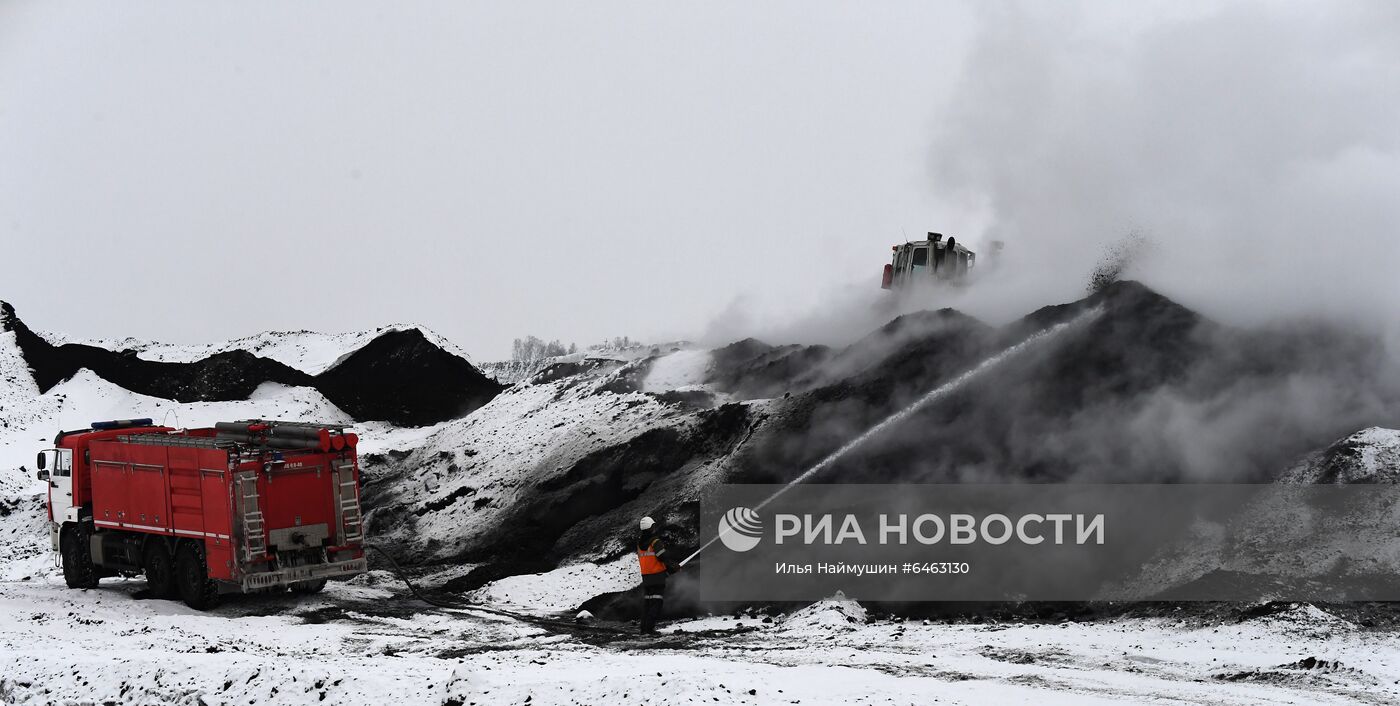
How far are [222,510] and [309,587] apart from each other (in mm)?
2666

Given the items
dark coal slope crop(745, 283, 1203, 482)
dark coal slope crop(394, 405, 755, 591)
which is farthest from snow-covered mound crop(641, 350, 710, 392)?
dark coal slope crop(745, 283, 1203, 482)

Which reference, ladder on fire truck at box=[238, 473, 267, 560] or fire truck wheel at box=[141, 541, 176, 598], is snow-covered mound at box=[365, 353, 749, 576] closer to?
ladder on fire truck at box=[238, 473, 267, 560]

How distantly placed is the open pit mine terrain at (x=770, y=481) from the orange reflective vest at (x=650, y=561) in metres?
0.95

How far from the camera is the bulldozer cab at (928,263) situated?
30141 millimetres

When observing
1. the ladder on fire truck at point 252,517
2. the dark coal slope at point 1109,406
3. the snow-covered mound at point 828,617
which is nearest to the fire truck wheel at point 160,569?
the ladder on fire truck at point 252,517

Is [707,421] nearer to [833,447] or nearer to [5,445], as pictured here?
[833,447]

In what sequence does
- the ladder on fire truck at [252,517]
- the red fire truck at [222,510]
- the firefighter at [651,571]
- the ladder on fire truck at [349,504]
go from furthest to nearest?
the ladder on fire truck at [349,504] < the red fire truck at [222,510] < the ladder on fire truck at [252,517] < the firefighter at [651,571]

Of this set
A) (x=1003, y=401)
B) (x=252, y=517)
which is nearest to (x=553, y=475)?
(x=252, y=517)

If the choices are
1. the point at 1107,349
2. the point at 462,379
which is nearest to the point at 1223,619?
the point at 1107,349

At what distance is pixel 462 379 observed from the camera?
43.9 metres

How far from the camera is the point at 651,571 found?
16.5 meters

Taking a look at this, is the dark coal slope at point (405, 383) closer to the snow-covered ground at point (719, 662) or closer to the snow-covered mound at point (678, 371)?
the snow-covered mound at point (678, 371)

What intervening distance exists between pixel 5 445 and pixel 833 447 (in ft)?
88.9

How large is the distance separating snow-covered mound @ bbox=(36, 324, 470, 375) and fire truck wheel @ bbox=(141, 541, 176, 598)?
2401 cm
